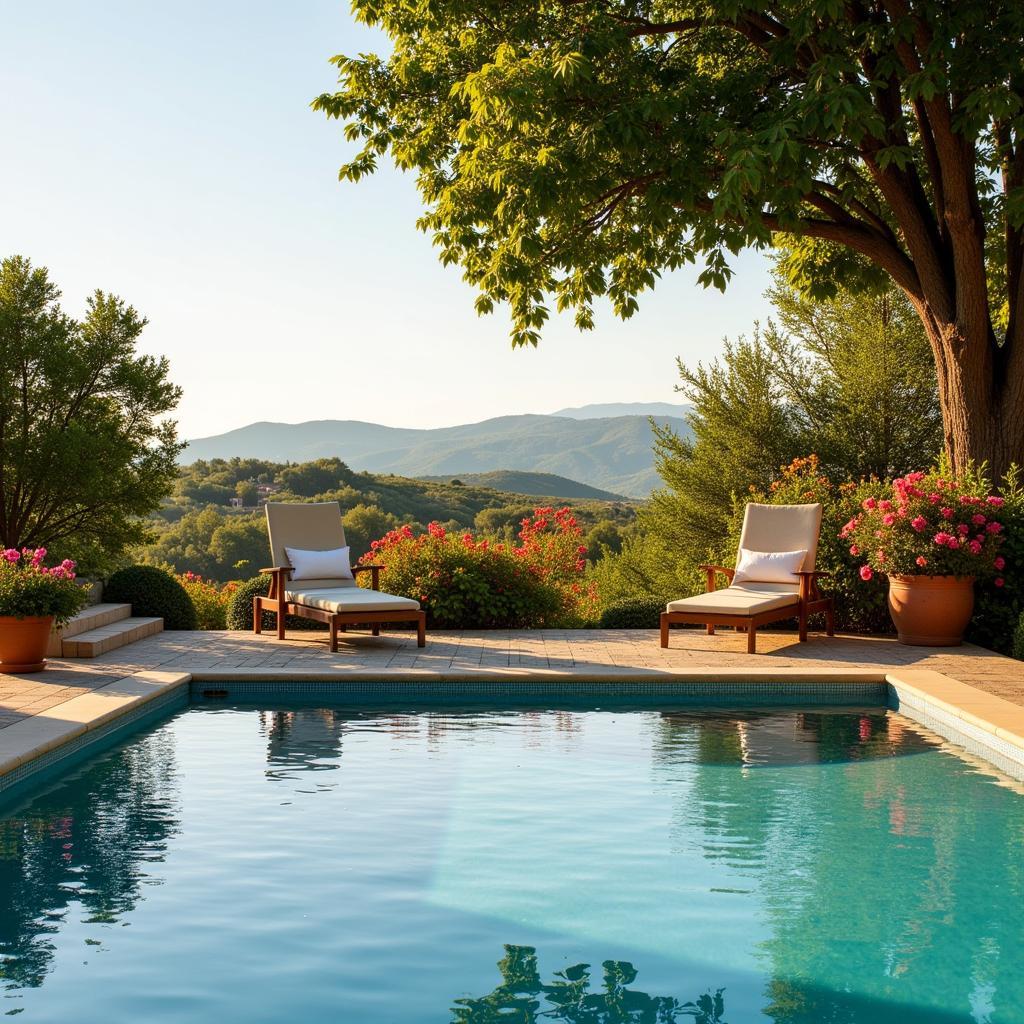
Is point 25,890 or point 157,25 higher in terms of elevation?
point 157,25

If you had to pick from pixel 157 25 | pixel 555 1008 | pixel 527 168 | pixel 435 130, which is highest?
pixel 157 25

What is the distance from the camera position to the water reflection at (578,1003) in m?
3.30

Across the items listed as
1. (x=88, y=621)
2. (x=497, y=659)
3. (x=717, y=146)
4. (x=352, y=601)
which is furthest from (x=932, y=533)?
(x=88, y=621)

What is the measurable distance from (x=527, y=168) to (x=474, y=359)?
47.3ft

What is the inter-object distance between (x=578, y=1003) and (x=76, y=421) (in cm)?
1134

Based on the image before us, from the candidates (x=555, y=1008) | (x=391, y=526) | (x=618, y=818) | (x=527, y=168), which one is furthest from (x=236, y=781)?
(x=391, y=526)

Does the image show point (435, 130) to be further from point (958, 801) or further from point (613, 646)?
point (958, 801)

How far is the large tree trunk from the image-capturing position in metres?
10.6

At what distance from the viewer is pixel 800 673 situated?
26.2 feet

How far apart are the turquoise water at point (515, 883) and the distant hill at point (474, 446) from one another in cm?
10692

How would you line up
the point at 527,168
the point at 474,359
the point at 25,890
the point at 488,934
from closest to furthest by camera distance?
1. the point at 488,934
2. the point at 25,890
3. the point at 527,168
4. the point at 474,359

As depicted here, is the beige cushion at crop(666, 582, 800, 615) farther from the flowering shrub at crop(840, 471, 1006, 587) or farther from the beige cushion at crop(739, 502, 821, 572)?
the flowering shrub at crop(840, 471, 1006, 587)

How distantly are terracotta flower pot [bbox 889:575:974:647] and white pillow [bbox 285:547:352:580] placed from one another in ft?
15.7

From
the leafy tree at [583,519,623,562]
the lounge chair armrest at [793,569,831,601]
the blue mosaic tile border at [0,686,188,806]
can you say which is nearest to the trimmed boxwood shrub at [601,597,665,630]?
the lounge chair armrest at [793,569,831,601]
